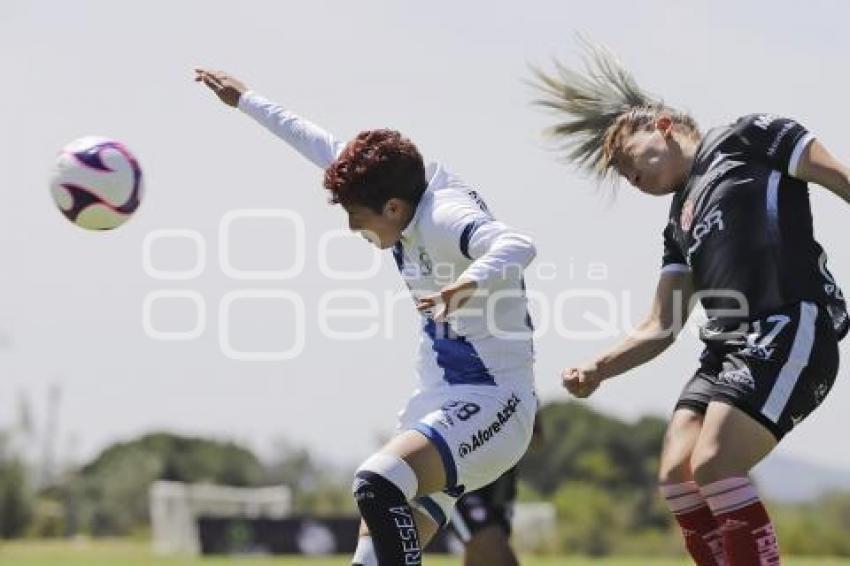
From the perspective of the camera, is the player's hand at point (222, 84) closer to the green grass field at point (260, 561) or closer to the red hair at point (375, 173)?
the red hair at point (375, 173)

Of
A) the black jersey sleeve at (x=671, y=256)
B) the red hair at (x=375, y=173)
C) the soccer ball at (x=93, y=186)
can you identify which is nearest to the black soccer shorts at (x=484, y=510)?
the soccer ball at (x=93, y=186)

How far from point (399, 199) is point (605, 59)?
1868 mm

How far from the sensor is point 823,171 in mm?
7703

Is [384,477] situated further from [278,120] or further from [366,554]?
[278,120]

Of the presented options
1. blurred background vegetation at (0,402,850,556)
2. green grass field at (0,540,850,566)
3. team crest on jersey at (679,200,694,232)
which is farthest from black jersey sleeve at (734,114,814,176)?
blurred background vegetation at (0,402,850,556)

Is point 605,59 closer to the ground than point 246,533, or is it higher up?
higher up

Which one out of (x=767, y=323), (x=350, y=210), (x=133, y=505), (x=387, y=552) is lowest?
(x=133, y=505)

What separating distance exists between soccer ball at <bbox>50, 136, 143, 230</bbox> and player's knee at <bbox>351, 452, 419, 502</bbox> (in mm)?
3032

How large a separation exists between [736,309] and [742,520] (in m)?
0.93

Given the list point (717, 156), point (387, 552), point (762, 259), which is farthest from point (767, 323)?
point (387, 552)

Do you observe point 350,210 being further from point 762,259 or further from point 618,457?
point 618,457

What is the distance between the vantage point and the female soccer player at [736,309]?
7.68m

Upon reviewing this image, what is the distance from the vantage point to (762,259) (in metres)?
7.80

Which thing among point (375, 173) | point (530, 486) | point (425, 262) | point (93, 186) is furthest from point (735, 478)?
point (530, 486)
